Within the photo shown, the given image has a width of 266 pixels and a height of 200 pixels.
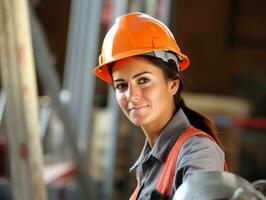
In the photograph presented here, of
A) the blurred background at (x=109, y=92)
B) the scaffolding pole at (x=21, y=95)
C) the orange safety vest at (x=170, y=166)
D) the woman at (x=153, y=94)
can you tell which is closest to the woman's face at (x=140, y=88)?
the woman at (x=153, y=94)

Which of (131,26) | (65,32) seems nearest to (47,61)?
(131,26)

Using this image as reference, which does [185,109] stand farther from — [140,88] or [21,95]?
[21,95]

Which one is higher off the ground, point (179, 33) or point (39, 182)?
point (39, 182)

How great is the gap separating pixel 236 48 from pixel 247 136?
4.40 m

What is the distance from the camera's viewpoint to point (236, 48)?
1528 centimetres

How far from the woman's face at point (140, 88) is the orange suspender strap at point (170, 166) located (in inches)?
5.4

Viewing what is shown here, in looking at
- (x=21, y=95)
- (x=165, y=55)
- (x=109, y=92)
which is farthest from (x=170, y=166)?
(x=109, y=92)

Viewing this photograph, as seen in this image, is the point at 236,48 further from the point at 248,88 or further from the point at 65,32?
the point at 65,32

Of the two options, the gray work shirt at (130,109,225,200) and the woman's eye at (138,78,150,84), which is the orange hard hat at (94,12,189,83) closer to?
the woman's eye at (138,78,150,84)

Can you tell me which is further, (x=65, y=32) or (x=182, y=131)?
(x=65, y=32)

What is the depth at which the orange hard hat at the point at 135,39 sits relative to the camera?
216 centimetres

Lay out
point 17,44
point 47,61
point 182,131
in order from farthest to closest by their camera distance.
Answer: point 47,61 → point 17,44 → point 182,131

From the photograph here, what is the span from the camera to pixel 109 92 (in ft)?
28.3

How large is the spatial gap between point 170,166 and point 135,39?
47cm
